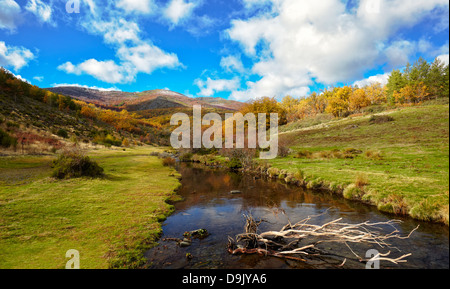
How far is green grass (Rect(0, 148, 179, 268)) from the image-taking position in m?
6.69

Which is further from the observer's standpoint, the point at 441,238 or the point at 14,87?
the point at 14,87

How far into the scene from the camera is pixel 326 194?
16219 millimetres

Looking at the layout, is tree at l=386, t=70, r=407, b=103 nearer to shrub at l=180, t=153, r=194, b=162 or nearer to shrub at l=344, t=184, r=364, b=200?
shrub at l=180, t=153, r=194, b=162

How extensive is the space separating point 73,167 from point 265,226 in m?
17.7

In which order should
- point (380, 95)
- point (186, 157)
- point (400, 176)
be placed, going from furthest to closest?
point (380, 95)
point (186, 157)
point (400, 176)

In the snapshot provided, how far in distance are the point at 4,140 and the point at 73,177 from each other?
2272 cm

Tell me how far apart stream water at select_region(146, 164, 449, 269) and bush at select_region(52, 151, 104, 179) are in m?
8.96

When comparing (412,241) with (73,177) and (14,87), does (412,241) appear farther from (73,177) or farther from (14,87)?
(14,87)

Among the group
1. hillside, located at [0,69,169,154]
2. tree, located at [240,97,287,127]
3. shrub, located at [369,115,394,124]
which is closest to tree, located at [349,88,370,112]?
tree, located at [240,97,287,127]

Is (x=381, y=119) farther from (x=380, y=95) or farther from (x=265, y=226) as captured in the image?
(x=380, y=95)

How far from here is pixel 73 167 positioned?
17.7 metres

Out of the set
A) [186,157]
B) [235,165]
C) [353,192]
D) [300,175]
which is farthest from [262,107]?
[353,192]
